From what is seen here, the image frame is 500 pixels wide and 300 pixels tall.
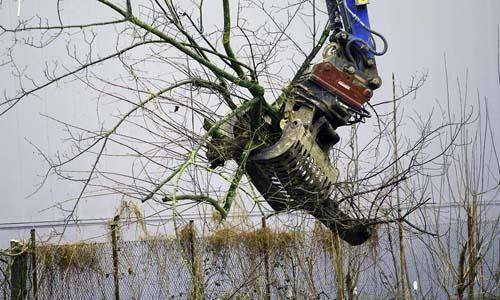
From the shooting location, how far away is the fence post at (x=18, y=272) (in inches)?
Answer: 377

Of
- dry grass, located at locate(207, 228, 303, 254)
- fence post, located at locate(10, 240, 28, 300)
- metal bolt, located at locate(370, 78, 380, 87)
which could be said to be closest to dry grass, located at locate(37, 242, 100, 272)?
fence post, located at locate(10, 240, 28, 300)

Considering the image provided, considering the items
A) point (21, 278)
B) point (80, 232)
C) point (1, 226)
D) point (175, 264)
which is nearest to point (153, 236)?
point (175, 264)

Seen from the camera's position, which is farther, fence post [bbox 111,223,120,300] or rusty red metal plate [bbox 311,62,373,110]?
fence post [bbox 111,223,120,300]

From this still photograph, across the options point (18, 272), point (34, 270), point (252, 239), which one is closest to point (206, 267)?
point (252, 239)

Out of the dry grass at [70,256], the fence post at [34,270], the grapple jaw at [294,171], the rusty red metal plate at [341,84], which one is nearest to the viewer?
the grapple jaw at [294,171]

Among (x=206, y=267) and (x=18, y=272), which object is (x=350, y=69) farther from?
(x=18, y=272)

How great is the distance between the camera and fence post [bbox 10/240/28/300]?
377 inches

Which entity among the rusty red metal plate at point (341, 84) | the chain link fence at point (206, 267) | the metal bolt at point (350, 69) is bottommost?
the chain link fence at point (206, 267)

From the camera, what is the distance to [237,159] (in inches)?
238

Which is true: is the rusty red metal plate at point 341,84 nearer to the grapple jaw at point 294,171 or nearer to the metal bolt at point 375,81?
the metal bolt at point 375,81

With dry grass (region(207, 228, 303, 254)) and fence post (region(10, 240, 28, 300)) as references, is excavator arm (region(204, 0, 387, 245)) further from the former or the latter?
fence post (region(10, 240, 28, 300))

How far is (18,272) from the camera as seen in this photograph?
964 centimetres

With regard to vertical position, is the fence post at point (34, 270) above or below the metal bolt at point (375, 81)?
below

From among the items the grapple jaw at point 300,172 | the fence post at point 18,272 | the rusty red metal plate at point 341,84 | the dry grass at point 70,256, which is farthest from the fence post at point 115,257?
the rusty red metal plate at point 341,84
